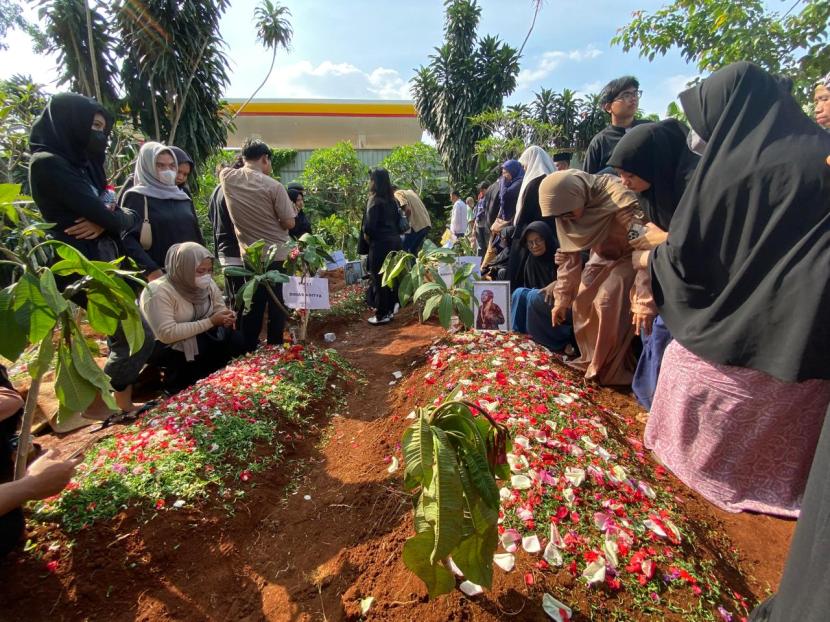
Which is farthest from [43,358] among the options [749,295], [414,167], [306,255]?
[414,167]

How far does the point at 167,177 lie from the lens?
3.12 metres

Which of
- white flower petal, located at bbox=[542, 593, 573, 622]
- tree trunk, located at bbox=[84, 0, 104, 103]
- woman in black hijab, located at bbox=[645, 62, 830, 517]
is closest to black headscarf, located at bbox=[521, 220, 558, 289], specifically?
woman in black hijab, located at bbox=[645, 62, 830, 517]

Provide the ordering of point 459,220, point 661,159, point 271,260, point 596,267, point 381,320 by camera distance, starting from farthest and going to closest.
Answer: point 459,220
point 381,320
point 271,260
point 596,267
point 661,159

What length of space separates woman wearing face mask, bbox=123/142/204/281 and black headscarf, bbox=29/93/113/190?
2.22ft

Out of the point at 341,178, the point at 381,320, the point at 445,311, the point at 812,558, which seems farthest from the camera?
the point at 341,178

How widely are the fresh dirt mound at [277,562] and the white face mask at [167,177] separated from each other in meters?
2.35

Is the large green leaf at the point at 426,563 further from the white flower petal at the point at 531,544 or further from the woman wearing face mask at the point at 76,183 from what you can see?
the woman wearing face mask at the point at 76,183

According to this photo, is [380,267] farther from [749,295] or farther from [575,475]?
[749,295]

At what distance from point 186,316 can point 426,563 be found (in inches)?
101

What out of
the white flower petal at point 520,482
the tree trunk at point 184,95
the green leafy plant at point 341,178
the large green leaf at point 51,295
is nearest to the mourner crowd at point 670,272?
the large green leaf at point 51,295

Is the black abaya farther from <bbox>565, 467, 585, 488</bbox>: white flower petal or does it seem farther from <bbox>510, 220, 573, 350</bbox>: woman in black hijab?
<bbox>510, 220, 573, 350</bbox>: woman in black hijab

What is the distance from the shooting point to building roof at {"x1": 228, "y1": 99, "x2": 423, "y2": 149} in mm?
17547

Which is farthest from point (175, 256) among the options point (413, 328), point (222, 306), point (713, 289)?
point (713, 289)

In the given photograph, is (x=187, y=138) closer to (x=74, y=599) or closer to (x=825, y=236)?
(x=74, y=599)
